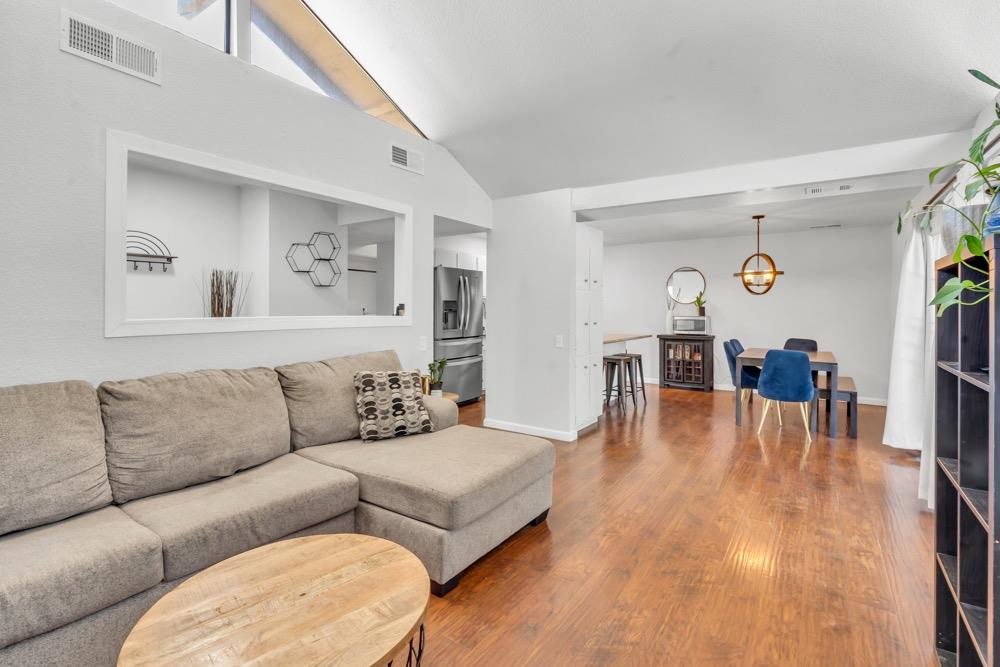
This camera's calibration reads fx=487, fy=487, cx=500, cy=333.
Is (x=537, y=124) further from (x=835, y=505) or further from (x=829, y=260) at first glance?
(x=829, y=260)

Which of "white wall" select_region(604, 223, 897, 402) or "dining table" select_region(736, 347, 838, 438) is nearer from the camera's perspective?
"dining table" select_region(736, 347, 838, 438)

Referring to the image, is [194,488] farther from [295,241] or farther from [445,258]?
[445,258]

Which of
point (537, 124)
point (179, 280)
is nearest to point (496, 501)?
point (537, 124)

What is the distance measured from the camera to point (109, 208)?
232cm

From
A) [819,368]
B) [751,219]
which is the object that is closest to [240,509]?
[819,368]

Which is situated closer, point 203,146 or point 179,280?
point 203,146

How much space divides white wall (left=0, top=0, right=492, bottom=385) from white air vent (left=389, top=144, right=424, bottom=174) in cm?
73

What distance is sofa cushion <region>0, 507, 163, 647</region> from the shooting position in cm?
138

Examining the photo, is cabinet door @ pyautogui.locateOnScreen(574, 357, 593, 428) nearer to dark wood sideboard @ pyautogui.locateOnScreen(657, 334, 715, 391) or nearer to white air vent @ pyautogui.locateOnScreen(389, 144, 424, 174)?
white air vent @ pyautogui.locateOnScreen(389, 144, 424, 174)

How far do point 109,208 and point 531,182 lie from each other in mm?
3293

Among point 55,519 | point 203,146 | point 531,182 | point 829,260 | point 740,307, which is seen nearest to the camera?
point 55,519

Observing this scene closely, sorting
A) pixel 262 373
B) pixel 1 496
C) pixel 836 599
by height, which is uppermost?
pixel 262 373

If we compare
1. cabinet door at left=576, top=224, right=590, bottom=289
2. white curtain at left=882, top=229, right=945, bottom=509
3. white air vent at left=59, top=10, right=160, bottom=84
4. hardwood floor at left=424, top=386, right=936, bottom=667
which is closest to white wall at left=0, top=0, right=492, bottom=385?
white air vent at left=59, top=10, right=160, bottom=84

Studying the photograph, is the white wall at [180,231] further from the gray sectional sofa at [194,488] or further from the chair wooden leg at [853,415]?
the chair wooden leg at [853,415]
